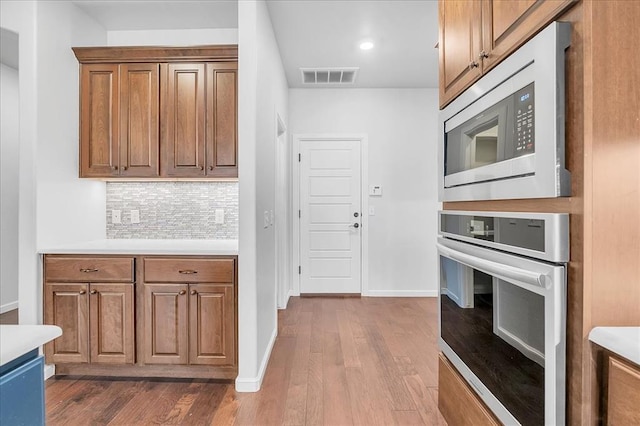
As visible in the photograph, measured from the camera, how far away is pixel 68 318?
7.45ft

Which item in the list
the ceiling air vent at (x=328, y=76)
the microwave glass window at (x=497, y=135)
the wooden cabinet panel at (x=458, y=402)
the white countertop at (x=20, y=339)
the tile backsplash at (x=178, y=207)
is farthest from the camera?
the ceiling air vent at (x=328, y=76)

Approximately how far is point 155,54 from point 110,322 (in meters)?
1.92

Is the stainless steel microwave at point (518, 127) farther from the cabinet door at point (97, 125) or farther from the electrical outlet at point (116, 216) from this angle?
the electrical outlet at point (116, 216)

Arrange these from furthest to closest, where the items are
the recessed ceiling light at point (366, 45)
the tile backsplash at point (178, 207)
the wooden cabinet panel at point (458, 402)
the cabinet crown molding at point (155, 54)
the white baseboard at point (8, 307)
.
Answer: the white baseboard at point (8, 307) → the recessed ceiling light at point (366, 45) → the tile backsplash at point (178, 207) → the cabinet crown molding at point (155, 54) → the wooden cabinet panel at point (458, 402)

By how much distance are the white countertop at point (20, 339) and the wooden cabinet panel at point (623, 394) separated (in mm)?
1247

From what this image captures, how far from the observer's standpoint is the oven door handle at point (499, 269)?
3.11 ft

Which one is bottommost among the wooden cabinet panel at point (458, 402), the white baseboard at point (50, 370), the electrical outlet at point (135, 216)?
the white baseboard at point (50, 370)

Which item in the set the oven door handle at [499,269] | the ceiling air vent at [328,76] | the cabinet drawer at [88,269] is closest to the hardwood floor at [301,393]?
the cabinet drawer at [88,269]

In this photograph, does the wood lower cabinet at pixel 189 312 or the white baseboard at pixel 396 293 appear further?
the white baseboard at pixel 396 293

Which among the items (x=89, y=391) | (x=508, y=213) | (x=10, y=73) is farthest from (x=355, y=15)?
(x=10, y=73)

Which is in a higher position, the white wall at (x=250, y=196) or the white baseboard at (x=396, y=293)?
the white wall at (x=250, y=196)

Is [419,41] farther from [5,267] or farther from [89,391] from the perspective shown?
[5,267]

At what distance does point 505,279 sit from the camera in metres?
1.08

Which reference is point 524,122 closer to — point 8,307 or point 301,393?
point 301,393
